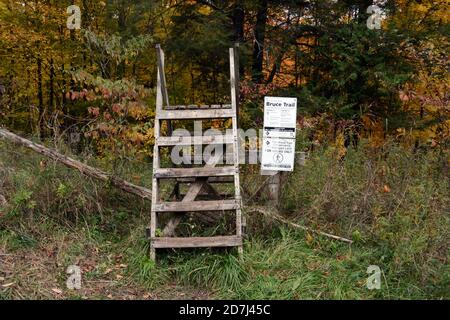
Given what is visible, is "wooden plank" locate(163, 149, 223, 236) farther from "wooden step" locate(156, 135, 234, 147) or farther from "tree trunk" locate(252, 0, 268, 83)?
"tree trunk" locate(252, 0, 268, 83)

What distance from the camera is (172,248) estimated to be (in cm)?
500

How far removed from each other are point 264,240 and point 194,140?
4.97 ft

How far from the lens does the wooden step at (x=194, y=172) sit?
5137mm

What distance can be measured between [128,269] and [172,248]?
0.56m

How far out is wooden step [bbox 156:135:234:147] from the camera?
206 inches

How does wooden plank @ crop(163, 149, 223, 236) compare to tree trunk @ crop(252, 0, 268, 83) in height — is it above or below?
below

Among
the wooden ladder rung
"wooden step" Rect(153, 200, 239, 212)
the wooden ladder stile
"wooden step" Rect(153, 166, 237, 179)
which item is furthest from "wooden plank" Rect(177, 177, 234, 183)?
"wooden step" Rect(153, 200, 239, 212)

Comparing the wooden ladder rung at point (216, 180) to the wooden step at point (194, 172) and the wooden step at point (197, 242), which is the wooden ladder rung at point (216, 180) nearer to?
the wooden step at point (194, 172)

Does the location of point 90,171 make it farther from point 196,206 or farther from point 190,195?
point 196,206

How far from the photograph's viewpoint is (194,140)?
17.1 feet

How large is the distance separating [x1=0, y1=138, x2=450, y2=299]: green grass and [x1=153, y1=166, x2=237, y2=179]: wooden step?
697 millimetres

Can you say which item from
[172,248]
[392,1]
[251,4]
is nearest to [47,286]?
[172,248]

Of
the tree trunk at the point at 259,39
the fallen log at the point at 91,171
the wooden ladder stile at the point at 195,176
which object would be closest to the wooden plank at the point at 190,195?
the wooden ladder stile at the point at 195,176
